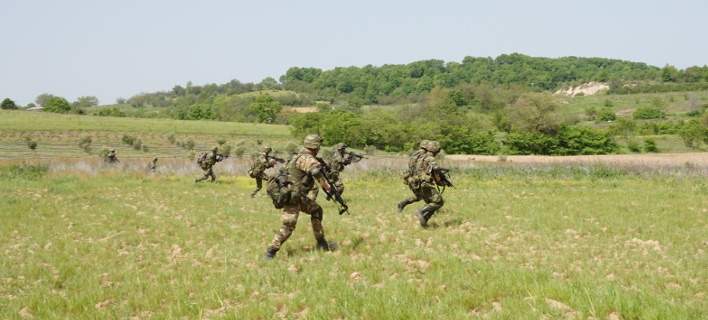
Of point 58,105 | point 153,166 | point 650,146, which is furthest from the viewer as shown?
point 58,105

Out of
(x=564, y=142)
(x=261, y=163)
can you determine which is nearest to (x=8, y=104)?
(x=564, y=142)

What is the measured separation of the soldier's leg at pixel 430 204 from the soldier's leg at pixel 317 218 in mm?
3663

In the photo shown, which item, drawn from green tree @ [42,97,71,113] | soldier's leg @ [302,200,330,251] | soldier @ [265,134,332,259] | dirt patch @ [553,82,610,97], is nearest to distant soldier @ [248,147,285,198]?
soldier's leg @ [302,200,330,251]

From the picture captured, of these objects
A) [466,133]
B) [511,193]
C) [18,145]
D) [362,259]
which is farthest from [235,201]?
[466,133]

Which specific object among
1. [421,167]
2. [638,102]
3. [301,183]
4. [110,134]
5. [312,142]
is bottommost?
[110,134]

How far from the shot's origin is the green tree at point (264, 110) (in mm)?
128375

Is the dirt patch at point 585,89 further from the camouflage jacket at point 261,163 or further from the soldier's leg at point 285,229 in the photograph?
the soldier's leg at point 285,229

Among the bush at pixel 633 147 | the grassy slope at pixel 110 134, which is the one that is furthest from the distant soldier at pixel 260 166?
the bush at pixel 633 147

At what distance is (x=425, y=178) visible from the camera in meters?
15.5

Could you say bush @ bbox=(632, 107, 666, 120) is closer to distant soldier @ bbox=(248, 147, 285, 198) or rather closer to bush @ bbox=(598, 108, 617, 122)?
bush @ bbox=(598, 108, 617, 122)

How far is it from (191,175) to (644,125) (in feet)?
257

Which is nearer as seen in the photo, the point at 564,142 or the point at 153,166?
the point at 153,166

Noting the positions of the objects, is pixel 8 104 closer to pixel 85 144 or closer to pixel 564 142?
pixel 85 144

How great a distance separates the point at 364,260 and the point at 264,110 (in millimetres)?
121057
